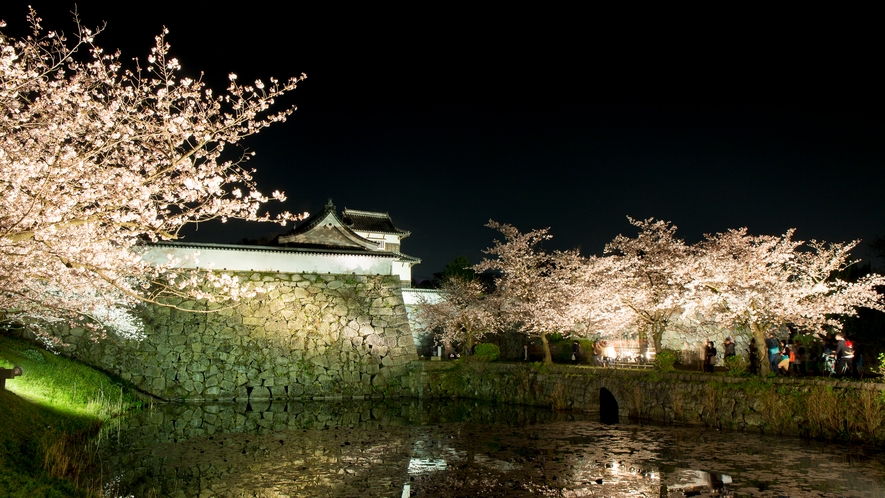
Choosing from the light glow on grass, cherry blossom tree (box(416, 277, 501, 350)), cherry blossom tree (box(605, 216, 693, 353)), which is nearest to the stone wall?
the light glow on grass

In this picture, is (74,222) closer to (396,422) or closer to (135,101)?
(135,101)

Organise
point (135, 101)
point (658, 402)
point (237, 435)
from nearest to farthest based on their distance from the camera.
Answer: point (135, 101)
point (237, 435)
point (658, 402)

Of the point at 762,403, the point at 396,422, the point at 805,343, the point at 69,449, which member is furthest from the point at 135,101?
the point at 805,343

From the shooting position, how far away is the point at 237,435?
14.9 m

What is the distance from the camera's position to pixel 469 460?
11539 millimetres

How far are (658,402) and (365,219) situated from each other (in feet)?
97.5

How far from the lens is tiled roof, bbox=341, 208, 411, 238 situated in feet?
137

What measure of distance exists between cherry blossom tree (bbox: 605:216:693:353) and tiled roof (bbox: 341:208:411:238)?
23.2m

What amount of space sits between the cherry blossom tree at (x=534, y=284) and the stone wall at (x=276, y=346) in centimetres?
520

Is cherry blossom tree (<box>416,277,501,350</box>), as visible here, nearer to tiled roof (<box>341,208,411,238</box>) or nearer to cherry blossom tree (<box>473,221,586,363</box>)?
cherry blossom tree (<box>473,221,586,363</box>)

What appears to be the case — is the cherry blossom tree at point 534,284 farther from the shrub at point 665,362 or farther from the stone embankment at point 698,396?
the shrub at point 665,362

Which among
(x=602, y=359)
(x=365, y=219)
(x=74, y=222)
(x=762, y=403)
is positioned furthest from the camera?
(x=365, y=219)

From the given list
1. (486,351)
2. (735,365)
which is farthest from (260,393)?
(735,365)

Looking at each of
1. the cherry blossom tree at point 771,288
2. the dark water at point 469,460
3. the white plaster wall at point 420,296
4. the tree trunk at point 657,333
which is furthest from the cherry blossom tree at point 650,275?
the white plaster wall at point 420,296
